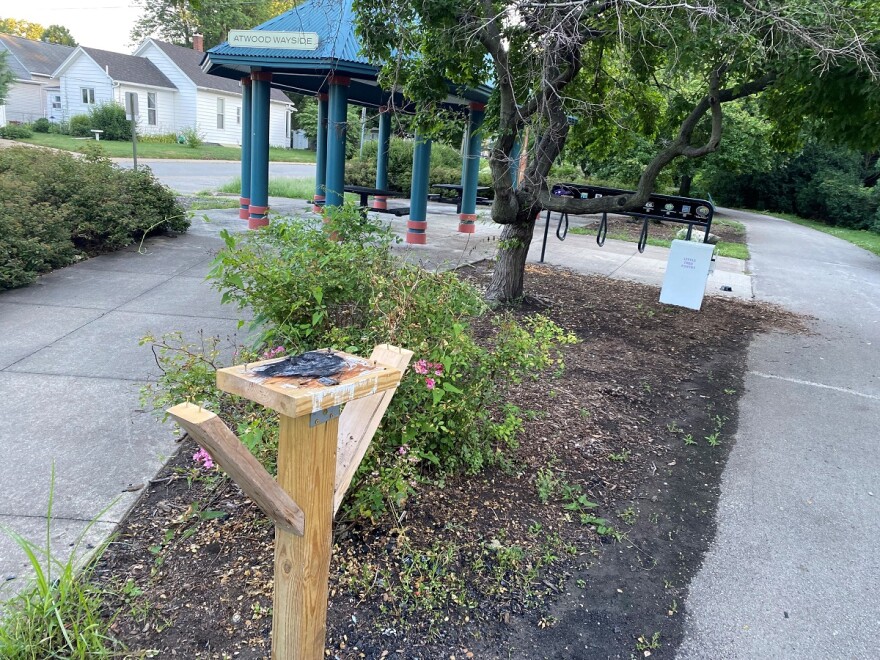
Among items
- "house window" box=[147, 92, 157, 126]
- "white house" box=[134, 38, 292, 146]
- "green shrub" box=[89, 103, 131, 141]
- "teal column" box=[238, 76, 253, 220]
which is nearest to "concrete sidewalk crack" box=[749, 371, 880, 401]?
"teal column" box=[238, 76, 253, 220]

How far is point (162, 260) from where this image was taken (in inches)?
331

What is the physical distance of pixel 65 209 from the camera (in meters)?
7.96

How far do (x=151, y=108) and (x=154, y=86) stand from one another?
133 cm

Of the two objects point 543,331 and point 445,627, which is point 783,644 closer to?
point 445,627

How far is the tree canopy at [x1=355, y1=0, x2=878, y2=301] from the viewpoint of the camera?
490cm

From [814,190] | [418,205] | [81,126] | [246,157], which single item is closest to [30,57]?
[81,126]

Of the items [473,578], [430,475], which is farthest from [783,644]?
[430,475]

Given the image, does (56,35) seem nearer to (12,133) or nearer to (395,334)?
(12,133)

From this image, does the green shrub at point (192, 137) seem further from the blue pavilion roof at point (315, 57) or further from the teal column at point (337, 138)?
the teal column at point (337, 138)

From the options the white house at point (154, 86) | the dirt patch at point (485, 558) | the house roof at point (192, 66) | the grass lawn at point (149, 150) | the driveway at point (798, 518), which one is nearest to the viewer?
the dirt patch at point (485, 558)

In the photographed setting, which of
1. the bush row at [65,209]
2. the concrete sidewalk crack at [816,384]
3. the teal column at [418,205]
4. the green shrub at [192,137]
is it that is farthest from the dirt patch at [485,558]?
the green shrub at [192,137]

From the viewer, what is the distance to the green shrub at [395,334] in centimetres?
299

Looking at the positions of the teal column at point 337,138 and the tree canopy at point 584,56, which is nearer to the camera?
the tree canopy at point 584,56

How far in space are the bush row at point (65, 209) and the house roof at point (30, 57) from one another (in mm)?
42946
